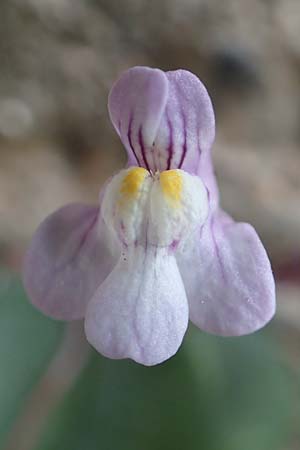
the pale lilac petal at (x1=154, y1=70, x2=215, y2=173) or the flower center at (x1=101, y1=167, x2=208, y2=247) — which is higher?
the pale lilac petal at (x1=154, y1=70, x2=215, y2=173)

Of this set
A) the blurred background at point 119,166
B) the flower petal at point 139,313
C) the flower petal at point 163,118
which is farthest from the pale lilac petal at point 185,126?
the blurred background at point 119,166

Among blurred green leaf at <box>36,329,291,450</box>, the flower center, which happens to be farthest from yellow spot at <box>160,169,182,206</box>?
blurred green leaf at <box>36,329,291,450</box>

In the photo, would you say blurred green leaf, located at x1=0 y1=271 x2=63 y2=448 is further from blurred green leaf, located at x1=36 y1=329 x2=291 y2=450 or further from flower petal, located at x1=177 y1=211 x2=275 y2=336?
flower petal, located at x1=177 y1=211 x2=275 y2=336

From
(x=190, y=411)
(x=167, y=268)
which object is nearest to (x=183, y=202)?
(x=167, y=268)

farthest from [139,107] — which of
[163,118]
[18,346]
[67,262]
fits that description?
[18,346]

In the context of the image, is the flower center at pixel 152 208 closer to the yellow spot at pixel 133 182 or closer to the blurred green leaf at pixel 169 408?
the yellow spot at pixel 133 182

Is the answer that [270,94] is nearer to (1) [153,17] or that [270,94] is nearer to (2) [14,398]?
(1) [153,17]
